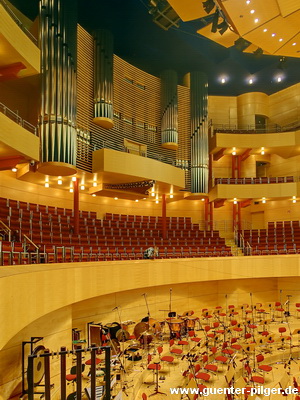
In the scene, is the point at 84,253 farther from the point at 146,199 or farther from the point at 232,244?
the point at 232,244

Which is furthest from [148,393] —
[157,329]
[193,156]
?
[193,156]

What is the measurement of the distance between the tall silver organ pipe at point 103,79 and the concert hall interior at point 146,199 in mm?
45

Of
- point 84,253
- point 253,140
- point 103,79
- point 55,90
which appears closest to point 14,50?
point 55,90

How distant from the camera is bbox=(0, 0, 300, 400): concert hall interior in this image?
6.23 metres

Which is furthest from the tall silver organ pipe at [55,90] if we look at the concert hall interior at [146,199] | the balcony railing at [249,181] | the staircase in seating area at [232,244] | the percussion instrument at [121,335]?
the balcony railing at [249,181]

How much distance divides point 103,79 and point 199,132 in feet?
15.7

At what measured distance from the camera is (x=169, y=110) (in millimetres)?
13125

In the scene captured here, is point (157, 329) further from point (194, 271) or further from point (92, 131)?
point (92, 131)

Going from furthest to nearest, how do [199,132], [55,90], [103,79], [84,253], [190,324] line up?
[199,132], [103,79], [190,324], [55,90], [84,253]

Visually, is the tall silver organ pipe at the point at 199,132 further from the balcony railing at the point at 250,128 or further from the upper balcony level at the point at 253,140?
the balcony railing at the point at 250,128

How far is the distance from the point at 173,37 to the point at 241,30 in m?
5.86

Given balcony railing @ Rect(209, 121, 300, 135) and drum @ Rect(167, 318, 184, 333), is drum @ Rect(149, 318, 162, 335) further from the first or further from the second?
balcony railing @ Rect(209, 121, 300, 135)

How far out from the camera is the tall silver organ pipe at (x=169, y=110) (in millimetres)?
13000

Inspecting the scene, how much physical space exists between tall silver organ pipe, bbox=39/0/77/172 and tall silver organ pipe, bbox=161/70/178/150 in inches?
181
